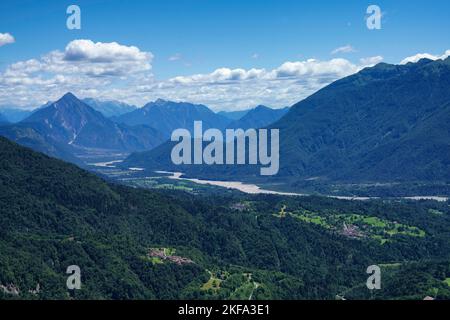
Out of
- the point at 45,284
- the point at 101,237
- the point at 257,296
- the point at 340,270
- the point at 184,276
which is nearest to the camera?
the point at 45,284

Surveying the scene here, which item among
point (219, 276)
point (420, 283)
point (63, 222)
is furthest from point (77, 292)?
point (420, 283)

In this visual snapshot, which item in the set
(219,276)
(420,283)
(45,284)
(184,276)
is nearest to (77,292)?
(45,284)
